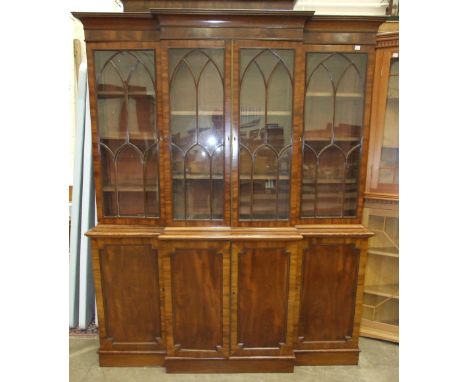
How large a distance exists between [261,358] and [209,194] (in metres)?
1.09

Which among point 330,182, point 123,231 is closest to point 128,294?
point 123,231

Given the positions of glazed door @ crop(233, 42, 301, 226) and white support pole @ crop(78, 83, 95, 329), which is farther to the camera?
white support pole @ crop(78, 83, 95, 329)

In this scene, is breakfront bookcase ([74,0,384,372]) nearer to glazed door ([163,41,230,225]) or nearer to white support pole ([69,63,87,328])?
glazed door ([163,41,230,225])

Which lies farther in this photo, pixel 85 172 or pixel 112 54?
pixel 85 172

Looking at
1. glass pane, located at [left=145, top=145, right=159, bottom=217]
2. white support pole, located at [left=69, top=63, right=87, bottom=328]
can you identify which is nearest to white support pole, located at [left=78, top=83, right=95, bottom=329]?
white support pole, located at [left=69, top=63, right=87, bottom=328]

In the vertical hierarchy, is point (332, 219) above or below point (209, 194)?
below

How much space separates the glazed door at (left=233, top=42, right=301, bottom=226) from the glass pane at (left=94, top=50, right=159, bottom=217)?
1.66 feet

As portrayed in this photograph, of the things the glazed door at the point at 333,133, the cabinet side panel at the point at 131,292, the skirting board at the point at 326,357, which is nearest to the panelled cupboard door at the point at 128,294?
the cabinet side panel at the point at 131,292

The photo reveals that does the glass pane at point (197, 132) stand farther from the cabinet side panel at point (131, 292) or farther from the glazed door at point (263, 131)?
the cabinet side panel at point (131, 292)

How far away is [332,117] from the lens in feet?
6.12

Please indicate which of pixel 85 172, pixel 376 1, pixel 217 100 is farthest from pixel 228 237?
pixel 376 1

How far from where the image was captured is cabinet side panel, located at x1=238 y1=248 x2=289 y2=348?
6.11ft
